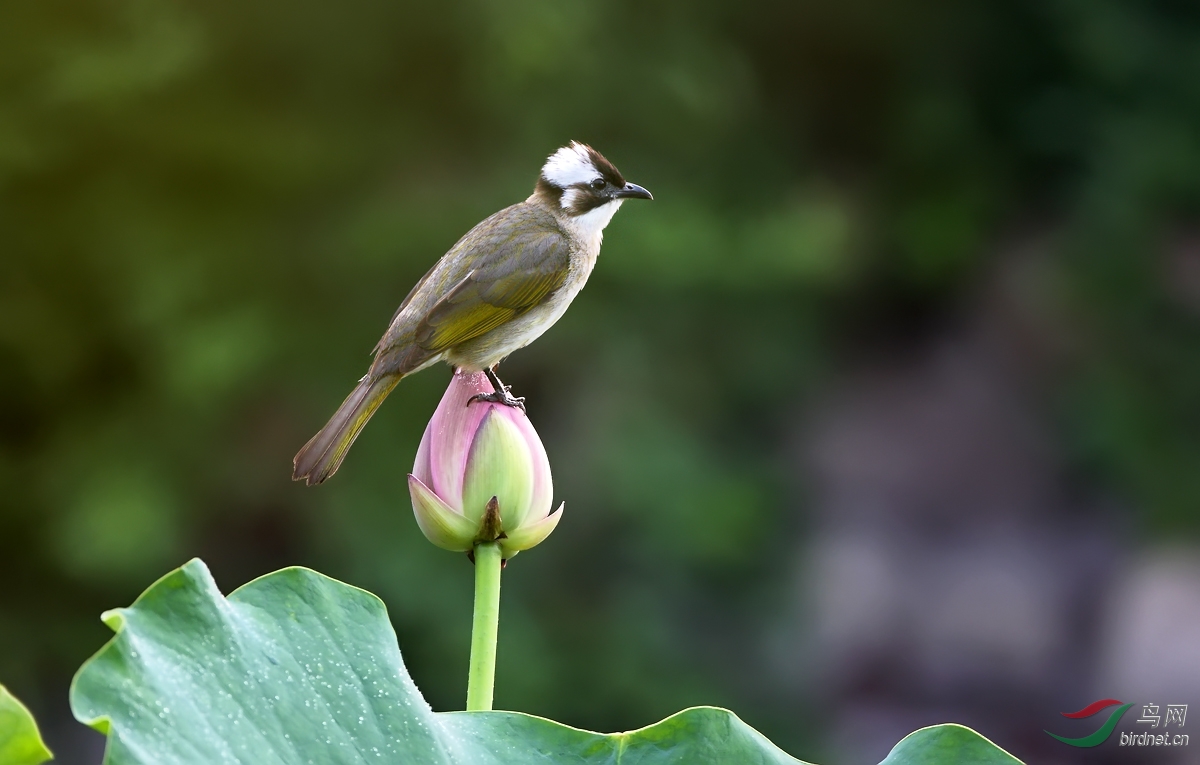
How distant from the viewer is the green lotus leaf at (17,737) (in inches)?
38.2

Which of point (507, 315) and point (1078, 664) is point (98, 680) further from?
point (1078, 664)

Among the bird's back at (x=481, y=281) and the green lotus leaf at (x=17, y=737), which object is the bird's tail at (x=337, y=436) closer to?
the bird's back at (x=481, y=281)

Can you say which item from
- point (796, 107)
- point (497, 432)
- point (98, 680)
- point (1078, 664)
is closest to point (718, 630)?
point (1078, 664)

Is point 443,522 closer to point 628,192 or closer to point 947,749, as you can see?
point 947,749

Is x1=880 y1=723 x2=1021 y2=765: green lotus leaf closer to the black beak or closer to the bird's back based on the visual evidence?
the bird's back

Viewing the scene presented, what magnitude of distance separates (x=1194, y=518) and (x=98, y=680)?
588cm

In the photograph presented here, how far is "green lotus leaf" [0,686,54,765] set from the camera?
3.18ft

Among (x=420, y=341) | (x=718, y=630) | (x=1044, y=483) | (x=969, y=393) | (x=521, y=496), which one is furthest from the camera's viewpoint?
(x=969, y=393)

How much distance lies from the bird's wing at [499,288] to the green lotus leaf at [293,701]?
31.6 inches

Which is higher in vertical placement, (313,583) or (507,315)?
(507,315)

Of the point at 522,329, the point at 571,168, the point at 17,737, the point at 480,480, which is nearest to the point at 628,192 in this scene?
the point at 571,168

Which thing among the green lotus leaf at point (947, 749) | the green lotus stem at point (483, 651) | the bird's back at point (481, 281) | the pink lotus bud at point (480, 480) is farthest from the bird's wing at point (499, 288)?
the green lotus leaf at point (947, 749)

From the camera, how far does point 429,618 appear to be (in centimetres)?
499

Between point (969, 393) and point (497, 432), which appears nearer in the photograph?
point (497, 432)
